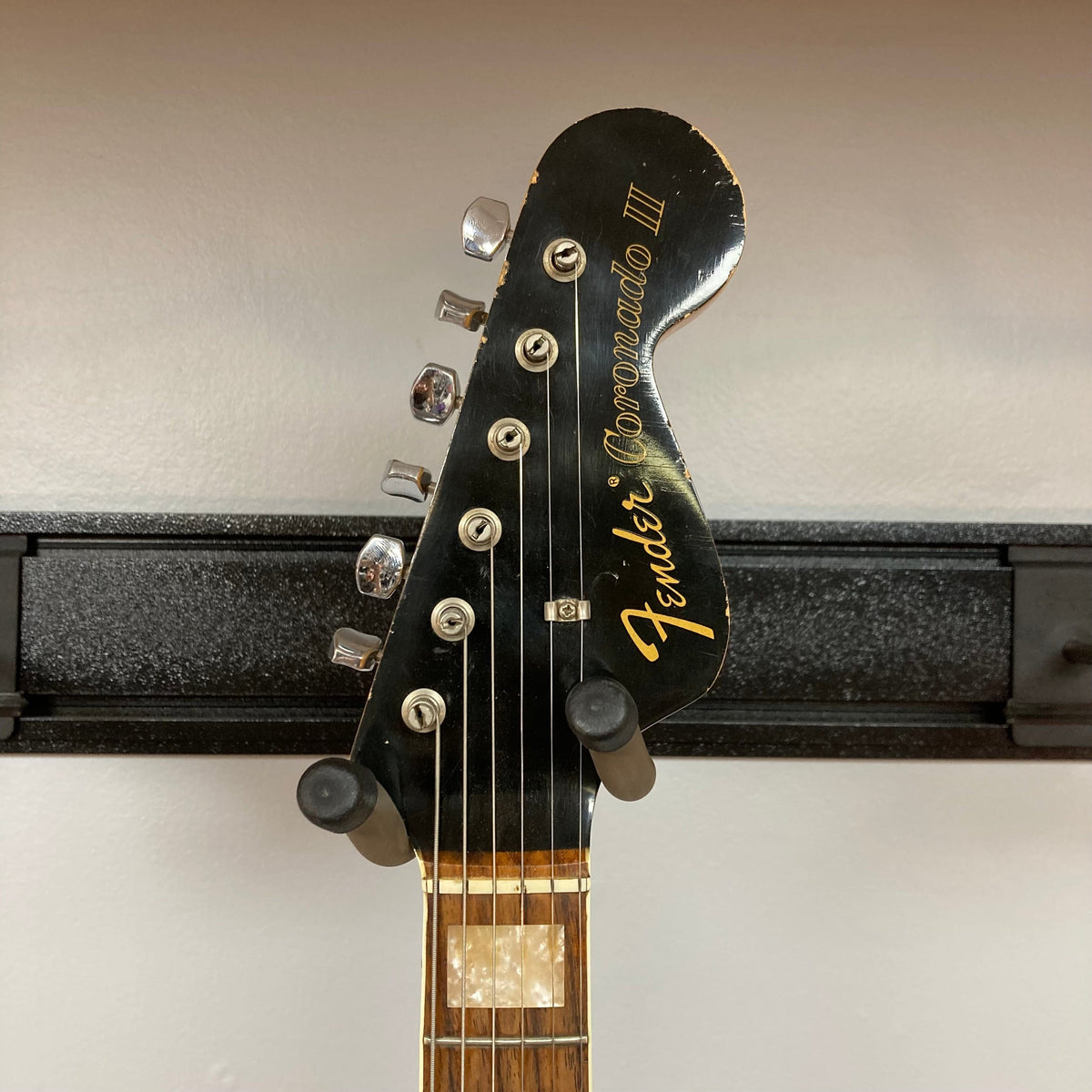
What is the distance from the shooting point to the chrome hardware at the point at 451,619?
19.7 inches

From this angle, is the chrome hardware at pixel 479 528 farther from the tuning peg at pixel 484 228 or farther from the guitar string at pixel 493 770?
the tuning peg at pixel 484 228

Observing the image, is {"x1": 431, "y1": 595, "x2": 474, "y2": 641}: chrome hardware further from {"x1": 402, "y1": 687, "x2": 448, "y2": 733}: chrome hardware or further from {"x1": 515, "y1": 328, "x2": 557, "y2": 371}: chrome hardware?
{"x1": 515, "y1": 328, "x2": 557, "y2": 371}: chrome hardware

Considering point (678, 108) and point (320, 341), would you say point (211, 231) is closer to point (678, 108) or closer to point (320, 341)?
point (320, 341)

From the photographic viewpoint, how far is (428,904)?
509 millimetres

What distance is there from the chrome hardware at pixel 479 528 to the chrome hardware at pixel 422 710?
0.10m

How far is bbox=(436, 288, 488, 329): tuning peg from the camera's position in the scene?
1.63ft

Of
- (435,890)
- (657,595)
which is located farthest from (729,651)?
(435,890)

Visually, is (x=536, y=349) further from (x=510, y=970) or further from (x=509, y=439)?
(x=510, y=970)

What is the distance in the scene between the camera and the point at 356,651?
0.48 meters

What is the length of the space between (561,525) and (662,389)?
0.28m

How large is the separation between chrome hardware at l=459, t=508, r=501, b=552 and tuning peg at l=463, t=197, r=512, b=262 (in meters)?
0.15

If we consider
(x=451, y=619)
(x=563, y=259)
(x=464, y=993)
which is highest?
(x=563, y=259)

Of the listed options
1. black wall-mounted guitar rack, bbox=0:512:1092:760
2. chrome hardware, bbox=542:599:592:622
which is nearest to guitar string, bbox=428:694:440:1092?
chrome hardware, bbox=542:599:592:622

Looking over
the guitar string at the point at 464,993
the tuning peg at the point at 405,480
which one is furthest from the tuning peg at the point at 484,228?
the guitar string at the point at 464,993
